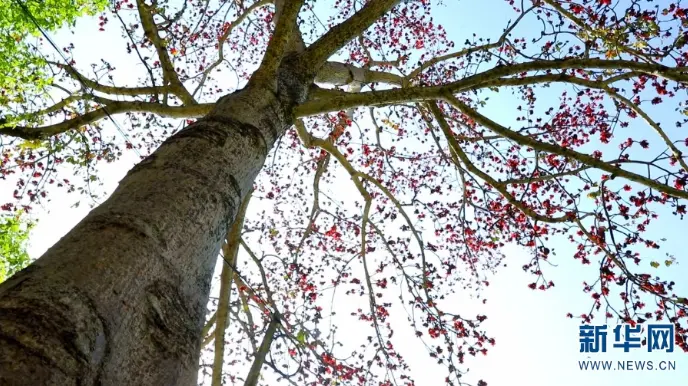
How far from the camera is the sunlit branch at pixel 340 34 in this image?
3.15 m

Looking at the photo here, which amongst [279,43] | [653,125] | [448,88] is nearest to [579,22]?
[653,125]

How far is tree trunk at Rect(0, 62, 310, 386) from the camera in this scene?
935 mm

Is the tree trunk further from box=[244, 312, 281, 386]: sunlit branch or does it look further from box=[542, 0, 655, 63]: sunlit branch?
box=[542, 0, 655, 63]: sunlit branch

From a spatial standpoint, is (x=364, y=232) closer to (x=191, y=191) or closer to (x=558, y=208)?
(x=558, y=208)

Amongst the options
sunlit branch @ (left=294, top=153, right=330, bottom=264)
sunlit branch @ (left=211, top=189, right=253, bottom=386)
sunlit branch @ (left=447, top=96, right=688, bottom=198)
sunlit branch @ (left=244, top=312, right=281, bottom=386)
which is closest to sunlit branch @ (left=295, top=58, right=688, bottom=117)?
sunlit branch @ (left=447, top=96, right=688, bottom=198)

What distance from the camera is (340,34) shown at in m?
3.18

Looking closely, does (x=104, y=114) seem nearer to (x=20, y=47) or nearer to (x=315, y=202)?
(x=20, y=47)

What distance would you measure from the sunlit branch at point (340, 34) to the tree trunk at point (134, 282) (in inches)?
56.5

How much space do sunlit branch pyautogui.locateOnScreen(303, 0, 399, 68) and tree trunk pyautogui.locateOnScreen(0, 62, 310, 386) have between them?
144 centimetres

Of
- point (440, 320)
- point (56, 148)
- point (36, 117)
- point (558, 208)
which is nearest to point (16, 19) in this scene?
point (36, 117)

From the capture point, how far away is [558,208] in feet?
13.1

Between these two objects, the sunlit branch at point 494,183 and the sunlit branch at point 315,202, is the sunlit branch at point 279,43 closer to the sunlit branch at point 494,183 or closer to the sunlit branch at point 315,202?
the sunlit branch at point 494,183

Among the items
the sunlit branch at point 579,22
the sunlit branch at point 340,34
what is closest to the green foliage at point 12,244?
the sunlit branch at point 340,34

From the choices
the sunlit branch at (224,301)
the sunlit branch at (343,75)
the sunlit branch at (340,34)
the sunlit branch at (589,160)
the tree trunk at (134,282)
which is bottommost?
the tree trunk at (134,282)
